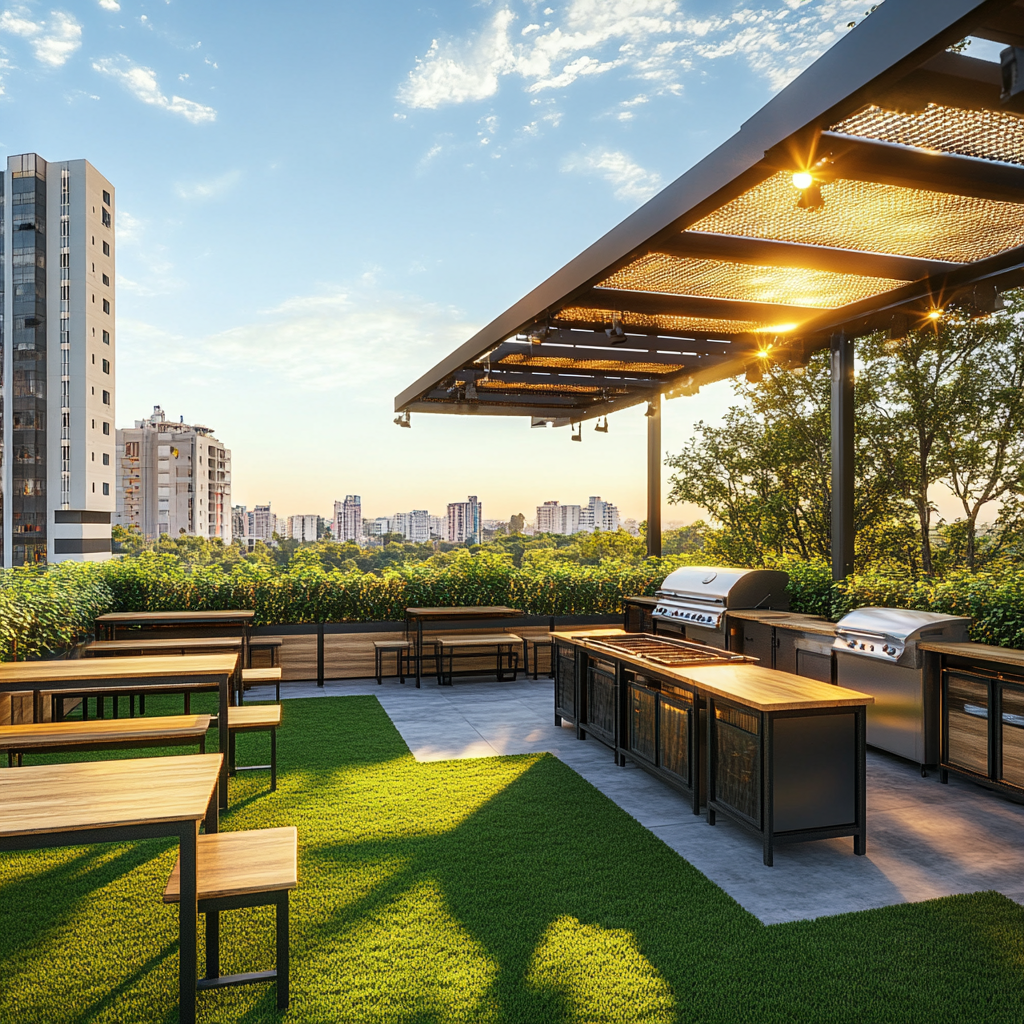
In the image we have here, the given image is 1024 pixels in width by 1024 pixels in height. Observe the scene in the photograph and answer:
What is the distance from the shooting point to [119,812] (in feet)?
7.09

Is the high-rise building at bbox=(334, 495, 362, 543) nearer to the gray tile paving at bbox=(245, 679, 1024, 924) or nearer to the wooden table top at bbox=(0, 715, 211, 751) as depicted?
the gray tile paving at bbox=(245, 679, 1024, 924)

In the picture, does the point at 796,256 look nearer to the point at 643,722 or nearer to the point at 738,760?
the point at 738,760

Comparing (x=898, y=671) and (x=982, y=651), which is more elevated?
(x=982, y=651)

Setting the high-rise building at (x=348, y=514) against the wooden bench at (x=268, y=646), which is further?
the high-rise building at (x=348, y=514)

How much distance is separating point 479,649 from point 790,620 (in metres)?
3.86

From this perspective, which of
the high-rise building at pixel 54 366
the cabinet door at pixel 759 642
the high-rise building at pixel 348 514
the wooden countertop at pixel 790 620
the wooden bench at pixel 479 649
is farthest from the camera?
the high-rise building at pixel 54 366

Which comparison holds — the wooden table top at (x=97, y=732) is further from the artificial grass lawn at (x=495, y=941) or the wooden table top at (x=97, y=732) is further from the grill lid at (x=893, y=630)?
the grill lid at (x=893, y=630)

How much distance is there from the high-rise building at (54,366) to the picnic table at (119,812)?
42.4 m

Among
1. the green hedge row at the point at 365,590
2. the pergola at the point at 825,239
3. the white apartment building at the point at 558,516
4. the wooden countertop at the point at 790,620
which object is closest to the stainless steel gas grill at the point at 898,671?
the wooden countertop at the point at 790,620

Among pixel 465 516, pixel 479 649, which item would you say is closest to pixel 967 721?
pixel 479 649

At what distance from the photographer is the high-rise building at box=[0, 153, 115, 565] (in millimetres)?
40031

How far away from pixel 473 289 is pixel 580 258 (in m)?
8.59

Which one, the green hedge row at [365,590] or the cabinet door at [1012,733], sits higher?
the green hedge row at [365,590]

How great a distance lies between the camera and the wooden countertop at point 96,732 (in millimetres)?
3551
